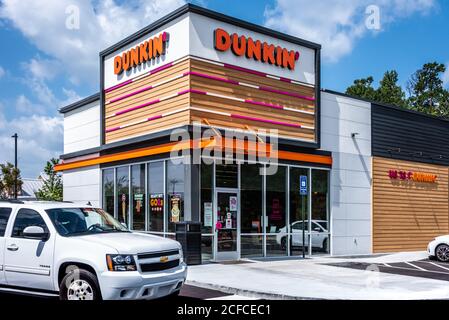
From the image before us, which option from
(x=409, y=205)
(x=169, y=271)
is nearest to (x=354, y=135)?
(x=409, y=205)

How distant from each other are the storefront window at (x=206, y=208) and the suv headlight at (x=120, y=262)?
830 centimetres

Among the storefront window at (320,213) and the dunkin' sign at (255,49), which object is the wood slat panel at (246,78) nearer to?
the dunkin' sign at (255,49)

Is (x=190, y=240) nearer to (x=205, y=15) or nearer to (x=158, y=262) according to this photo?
(x=205, y=15)

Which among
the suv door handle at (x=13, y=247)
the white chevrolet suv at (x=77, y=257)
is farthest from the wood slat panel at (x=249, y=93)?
the suv door handle at (x=13, y=247)

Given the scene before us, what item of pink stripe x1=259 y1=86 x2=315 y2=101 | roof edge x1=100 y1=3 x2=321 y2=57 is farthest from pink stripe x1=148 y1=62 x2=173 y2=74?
pink stripe x1=259 y1=86 x2=315 y2=101

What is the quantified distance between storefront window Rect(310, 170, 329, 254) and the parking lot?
2.60 m

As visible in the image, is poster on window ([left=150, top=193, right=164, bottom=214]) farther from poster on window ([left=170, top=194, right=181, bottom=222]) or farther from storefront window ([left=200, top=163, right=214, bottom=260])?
storefront window ([left=200, top=163, right=214, bottom=260])

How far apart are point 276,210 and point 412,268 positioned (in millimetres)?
4657

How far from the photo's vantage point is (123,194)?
773 inches

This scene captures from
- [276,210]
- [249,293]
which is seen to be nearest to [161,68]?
[276,210]

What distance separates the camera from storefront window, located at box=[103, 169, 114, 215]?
20.3m

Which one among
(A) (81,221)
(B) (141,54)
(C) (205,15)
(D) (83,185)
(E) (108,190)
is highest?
(C) (205,15)

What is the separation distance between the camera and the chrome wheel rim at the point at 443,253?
18.4 metres
